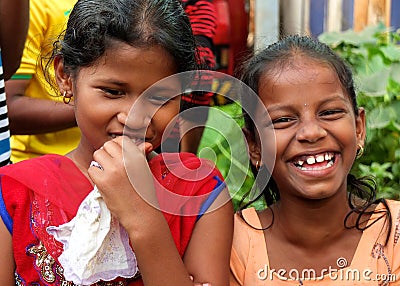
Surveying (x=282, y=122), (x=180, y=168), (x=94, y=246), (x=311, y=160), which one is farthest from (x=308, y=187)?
(x=94, y=246)

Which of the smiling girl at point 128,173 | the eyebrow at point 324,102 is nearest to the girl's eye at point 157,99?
the smiling girl at point 128,173

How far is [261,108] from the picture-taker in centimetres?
256

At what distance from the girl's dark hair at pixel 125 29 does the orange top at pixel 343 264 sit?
0.65 meters

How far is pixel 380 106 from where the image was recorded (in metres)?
4.27

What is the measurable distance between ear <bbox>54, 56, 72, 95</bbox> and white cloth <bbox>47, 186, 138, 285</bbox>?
0.34 metres

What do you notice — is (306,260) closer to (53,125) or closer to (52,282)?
(52,282)

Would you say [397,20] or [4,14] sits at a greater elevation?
[4,14]

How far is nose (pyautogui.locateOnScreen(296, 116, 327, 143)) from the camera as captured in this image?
238cm

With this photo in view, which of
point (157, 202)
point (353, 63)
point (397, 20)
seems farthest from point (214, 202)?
point (397, 20)

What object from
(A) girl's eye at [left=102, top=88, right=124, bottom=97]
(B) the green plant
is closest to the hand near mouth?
(A) girl's eye at [left=102, top=88, right=124, bottom=97]

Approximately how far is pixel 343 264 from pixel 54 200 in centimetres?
93

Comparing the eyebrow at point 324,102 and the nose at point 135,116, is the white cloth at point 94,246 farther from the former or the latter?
the eyebrow at point 324,102

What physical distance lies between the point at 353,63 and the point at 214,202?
2461 millimetres

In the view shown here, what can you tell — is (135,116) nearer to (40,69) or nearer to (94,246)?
(94,246)
